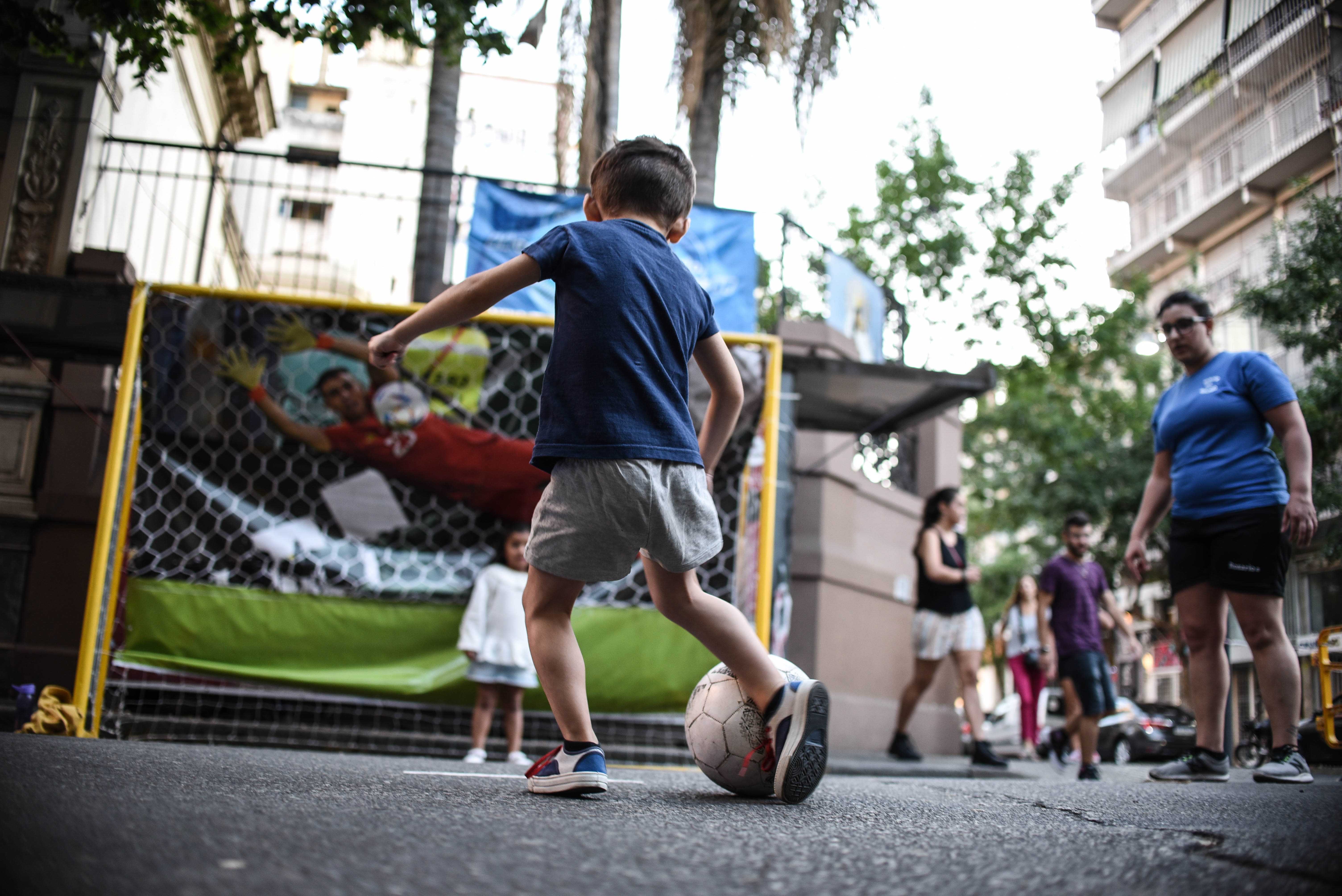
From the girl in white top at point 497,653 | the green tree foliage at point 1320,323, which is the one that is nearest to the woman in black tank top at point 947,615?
the green tree foliage at point 1320,323

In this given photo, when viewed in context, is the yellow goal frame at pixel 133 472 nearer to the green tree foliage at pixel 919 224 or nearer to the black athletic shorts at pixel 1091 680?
the black athletic shorts at pixel 1091 680

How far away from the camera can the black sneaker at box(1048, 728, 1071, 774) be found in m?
8.16

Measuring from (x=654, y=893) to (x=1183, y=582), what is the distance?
11.5 feet

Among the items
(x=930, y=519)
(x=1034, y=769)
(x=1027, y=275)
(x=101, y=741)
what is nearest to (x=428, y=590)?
(x=101, y=741)

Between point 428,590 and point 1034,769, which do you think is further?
point 1034,769

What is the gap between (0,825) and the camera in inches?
57.7

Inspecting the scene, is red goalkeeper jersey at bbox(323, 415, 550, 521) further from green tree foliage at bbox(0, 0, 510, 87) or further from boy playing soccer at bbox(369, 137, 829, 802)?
boy playing soccer at bbox(369, 137, 829, 802)

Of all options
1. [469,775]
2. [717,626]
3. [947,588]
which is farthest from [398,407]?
[947,588]

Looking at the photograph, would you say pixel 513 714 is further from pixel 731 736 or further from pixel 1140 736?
pixel 1140 736

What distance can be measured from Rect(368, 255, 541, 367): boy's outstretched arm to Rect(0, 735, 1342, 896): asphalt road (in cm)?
104

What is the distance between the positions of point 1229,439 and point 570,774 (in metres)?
2.98

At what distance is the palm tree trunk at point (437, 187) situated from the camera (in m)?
8.55

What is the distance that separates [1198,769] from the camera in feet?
13.3

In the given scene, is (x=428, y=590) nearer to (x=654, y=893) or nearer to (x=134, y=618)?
(x=134, y=618)
